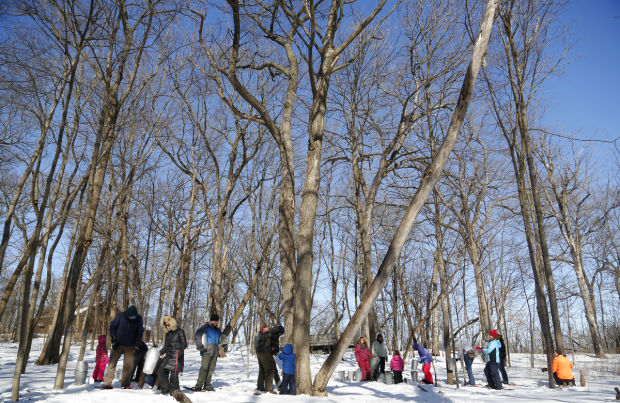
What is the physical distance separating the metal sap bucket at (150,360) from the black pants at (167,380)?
0.40 m

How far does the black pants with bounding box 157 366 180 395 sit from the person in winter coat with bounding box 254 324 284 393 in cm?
153

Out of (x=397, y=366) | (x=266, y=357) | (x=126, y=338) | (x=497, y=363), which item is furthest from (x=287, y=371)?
(x=497, y=363)

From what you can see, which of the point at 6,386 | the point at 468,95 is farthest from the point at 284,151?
the point at 6,386

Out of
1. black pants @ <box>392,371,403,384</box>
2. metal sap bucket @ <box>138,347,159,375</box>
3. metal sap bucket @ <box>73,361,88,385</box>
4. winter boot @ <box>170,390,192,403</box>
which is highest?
metal sap bucket @ <box>138,347,159,375</box>

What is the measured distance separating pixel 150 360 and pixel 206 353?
966 mm

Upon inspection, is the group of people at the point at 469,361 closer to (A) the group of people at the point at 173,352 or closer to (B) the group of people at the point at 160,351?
(A) the group of people at the point at 173,352

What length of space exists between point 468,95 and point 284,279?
18.1 ft

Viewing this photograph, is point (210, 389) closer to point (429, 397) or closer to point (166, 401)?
point (166, 401)

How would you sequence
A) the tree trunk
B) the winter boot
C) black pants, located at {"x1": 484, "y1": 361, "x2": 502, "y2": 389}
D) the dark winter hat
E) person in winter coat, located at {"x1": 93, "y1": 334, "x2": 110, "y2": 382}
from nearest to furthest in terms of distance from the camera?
the tree trunk, the winter boot, the dark winter hat, person in winter coat, located at {"x1": 93, "y1": 334, "x2": 110, "y2": 382}, black pants, located at {"x1": 484, "y1": 361, "x2": 502, "y2": 389}

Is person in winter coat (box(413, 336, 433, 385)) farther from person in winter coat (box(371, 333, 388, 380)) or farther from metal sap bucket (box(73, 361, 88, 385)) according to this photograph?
metal sap bucket (box(73, 361, 88, 385))

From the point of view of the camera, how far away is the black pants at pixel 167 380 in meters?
6.41

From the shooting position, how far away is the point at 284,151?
8.50 meters

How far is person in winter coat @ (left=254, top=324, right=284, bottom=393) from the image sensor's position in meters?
7.34

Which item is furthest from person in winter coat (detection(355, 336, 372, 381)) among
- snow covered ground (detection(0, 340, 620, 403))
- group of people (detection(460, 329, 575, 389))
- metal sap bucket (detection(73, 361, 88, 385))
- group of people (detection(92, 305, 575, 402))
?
metal sap bucket (detection(73, 361, 88, 385))
